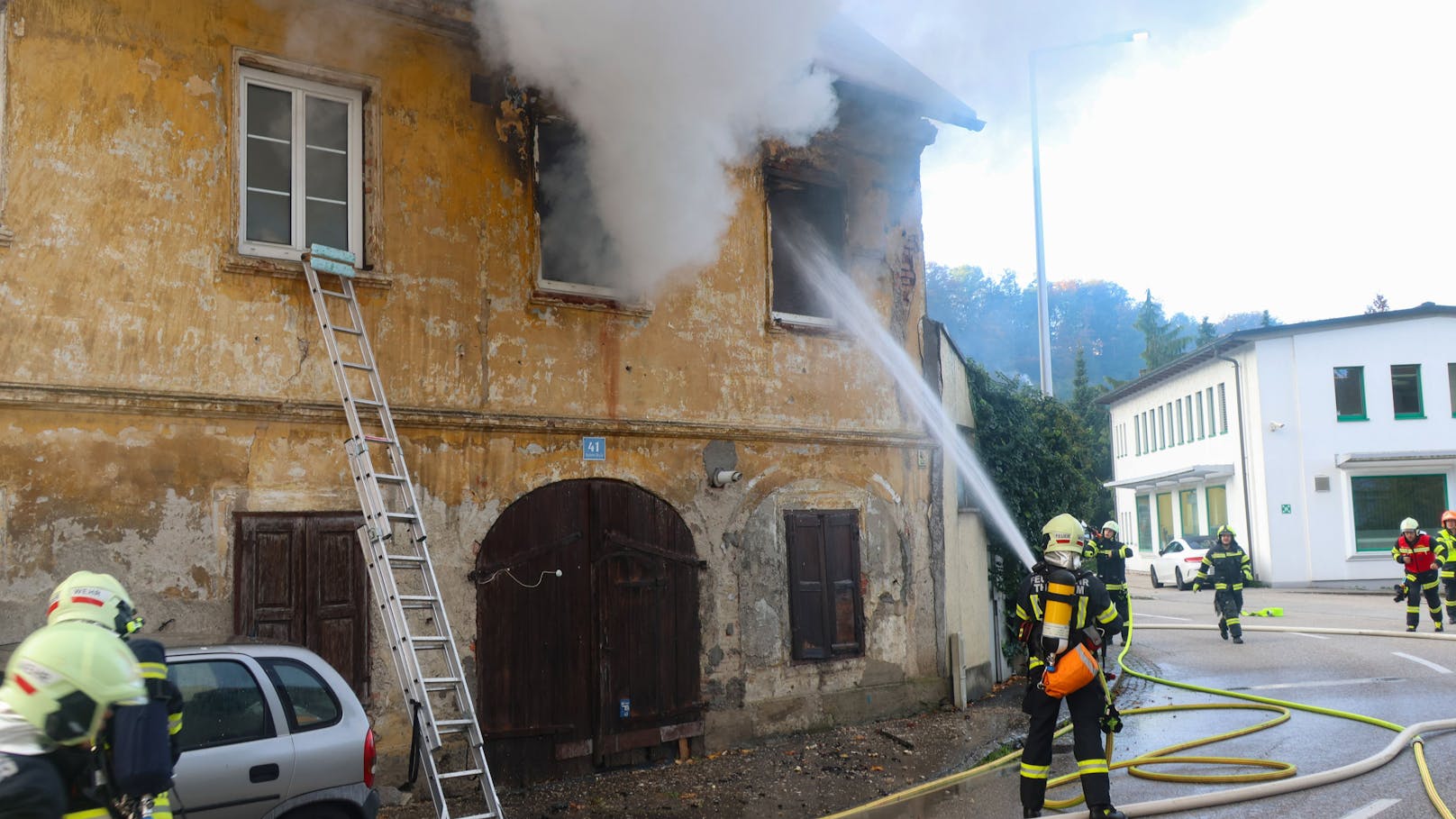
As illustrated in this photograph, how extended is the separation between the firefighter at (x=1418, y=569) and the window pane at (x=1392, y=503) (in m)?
15.6

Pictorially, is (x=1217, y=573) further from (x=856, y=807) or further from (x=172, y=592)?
(x=172, y=592)

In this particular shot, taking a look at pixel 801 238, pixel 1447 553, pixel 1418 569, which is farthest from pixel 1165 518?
pixel 801 238

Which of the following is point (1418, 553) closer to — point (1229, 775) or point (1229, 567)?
point (1229, 567)

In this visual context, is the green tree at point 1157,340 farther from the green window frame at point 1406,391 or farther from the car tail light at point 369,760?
the car tail light at point 369,760

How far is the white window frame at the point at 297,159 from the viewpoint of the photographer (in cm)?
809

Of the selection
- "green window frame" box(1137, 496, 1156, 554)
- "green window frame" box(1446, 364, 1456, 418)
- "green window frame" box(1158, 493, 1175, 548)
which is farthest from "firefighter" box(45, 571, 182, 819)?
"green window frame" box(1137, 496, 1156, 554)

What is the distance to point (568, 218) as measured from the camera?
9742mm

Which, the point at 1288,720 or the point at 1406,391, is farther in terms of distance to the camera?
the point at 1406,391

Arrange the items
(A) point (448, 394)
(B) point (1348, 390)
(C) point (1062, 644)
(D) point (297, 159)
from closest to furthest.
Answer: (C) point (1062, 644) < (D) point (297, 159) < (A) point (448, 394) < (B) point (1348, 390)

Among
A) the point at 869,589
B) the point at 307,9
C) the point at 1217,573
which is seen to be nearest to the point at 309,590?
the point at 307,9

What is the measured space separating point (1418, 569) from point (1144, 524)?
93.4ft

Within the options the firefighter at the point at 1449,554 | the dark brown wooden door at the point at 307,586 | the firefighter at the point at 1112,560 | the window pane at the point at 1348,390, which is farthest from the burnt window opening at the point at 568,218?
the window pane at the point at 1348,390

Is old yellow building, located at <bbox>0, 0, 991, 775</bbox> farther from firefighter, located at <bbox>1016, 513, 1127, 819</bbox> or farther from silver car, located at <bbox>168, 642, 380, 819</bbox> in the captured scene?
firefighter, located at <bbox>1016, 513, 1127, 819</bbox>

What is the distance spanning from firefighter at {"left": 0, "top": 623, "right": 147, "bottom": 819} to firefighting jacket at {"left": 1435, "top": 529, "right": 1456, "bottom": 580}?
17.5 meters
